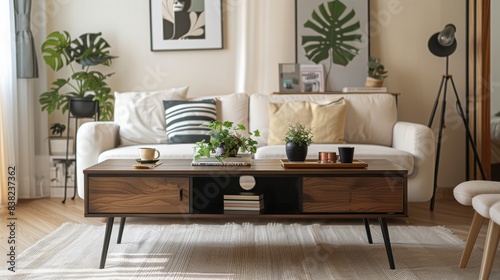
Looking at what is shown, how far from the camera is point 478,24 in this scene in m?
4.68

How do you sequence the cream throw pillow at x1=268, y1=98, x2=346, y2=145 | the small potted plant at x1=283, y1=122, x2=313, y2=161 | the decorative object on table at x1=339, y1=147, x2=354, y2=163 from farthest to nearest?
the cream throw pillow at x1=268, y1=98, x2=346, y2=145 < the small potted plant at x1=283, y1=122, x2=313, y2=161 < the decorative object on table at x1=339, y1=147, x2=354, y2=163

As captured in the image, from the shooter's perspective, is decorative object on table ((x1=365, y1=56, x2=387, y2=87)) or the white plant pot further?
the white plant pot

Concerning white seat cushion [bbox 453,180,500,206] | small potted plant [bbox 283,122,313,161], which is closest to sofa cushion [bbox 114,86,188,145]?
small potted plant [bbox 283,122,313,161]

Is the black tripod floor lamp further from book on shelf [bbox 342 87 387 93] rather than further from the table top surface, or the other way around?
the table top surface

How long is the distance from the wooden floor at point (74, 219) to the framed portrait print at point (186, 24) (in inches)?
60.3

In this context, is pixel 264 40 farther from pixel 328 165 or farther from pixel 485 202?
pixel 485 202

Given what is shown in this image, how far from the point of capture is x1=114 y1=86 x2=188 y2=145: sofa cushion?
4.38 m

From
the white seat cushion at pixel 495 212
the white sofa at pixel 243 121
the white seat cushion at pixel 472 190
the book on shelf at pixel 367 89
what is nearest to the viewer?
the white seat cushion at pixel 495 212

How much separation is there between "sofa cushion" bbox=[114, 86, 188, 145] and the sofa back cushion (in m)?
0.63

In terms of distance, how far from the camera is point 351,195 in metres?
2.76

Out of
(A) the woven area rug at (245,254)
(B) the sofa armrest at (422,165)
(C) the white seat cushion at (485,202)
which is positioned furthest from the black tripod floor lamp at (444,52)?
(C) the white seat cushion at (485,202)

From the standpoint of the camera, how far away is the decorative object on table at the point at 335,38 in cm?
493

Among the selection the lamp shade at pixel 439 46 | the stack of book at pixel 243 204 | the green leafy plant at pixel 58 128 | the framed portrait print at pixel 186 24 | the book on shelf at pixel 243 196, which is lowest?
the stack of book at pixel 243 204

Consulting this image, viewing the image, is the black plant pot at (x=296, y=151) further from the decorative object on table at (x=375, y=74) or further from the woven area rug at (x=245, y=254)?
the decorative object on table at (x=375, y=74)
